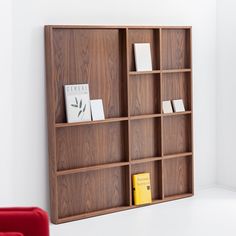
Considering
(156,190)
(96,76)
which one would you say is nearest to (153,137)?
(156,190)

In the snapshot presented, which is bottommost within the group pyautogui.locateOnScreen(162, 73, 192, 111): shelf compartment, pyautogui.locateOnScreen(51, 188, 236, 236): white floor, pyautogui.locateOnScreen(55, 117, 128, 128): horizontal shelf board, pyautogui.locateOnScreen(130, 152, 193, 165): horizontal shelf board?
pyautogui.locateOnScreen(51, 188, 236, 236): white floor

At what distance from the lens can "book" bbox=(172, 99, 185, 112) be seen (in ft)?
19.7

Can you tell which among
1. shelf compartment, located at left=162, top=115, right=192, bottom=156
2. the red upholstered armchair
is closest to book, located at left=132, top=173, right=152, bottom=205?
shelf compartment, located at left=162, top=115, right=192, bottom=156

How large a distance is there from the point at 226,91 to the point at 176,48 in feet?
2.66

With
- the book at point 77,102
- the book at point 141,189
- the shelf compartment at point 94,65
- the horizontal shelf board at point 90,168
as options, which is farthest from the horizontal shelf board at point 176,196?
the book at point 77,102

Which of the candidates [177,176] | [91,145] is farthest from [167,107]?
[91,145]

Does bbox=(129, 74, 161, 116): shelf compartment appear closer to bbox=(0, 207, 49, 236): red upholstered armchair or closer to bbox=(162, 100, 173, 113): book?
bbox=(162, 100, 173, 113): book

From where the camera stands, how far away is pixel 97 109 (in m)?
5.44

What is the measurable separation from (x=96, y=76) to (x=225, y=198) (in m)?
1.85

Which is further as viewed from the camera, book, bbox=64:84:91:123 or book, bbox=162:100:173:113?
book, bbox=162:100:173:113

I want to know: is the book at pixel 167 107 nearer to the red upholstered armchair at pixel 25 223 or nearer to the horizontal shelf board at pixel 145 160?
the horizontal shelf board at pixel 145 160

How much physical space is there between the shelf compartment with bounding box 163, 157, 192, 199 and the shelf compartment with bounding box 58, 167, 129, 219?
1.75 ft

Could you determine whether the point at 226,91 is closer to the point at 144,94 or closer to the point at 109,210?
the point at 144,94

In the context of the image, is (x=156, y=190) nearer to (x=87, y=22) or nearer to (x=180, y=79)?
(x=180, y=79)
